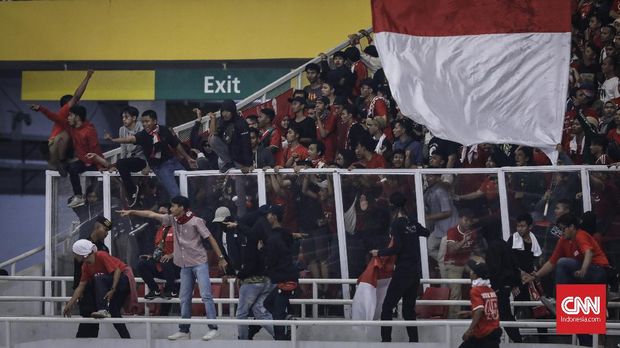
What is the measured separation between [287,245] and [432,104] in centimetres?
250

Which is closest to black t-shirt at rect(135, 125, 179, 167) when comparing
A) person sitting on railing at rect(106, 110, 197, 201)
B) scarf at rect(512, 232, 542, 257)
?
person sitting on railing at rect(106, 110, 197, 201)

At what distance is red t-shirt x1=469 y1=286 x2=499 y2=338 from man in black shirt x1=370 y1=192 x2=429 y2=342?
1.83 metres

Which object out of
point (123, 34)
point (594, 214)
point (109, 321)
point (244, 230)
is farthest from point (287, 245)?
point (123, 34)

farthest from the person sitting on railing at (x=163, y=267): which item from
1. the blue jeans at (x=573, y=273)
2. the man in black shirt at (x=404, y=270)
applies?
the blue jeans at (x=573, y=273)

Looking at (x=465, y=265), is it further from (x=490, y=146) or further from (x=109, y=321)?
(x=109, y=321)

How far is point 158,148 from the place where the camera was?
66.8 feet

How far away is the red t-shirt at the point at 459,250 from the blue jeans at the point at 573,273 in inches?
67.7

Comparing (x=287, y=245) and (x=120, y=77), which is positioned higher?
(x=120, y=77)

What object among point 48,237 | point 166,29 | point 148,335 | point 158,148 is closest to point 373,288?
point 148,335

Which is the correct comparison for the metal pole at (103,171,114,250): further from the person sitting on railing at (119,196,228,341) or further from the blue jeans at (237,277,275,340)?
the blue jeans at (237,277,275,340)

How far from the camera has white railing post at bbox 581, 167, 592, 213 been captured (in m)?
19.1

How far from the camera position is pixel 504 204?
19359 mm

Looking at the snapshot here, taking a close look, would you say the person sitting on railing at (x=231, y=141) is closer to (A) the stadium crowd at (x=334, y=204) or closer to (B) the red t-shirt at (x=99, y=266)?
(A) the stadium crowd at (x=334, y=204)

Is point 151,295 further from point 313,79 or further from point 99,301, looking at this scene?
point 313,79
